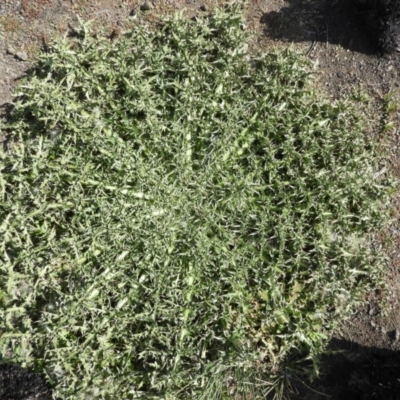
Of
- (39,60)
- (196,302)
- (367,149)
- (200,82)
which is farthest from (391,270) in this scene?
(39,60)

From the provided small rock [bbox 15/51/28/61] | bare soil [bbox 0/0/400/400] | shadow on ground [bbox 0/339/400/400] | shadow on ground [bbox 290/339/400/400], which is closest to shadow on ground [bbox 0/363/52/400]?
shadow on ground [bbox 0/339/400/400]

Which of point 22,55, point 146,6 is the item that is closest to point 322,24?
point 146,6

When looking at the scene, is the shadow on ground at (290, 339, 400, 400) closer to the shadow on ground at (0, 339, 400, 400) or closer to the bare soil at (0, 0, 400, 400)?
the shadow on ground at (0, 339, 400, 400)

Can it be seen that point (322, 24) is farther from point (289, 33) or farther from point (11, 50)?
point (11, 50)

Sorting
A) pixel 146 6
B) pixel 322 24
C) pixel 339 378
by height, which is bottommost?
pixel 339 378

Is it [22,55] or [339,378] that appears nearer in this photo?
[339,378]
